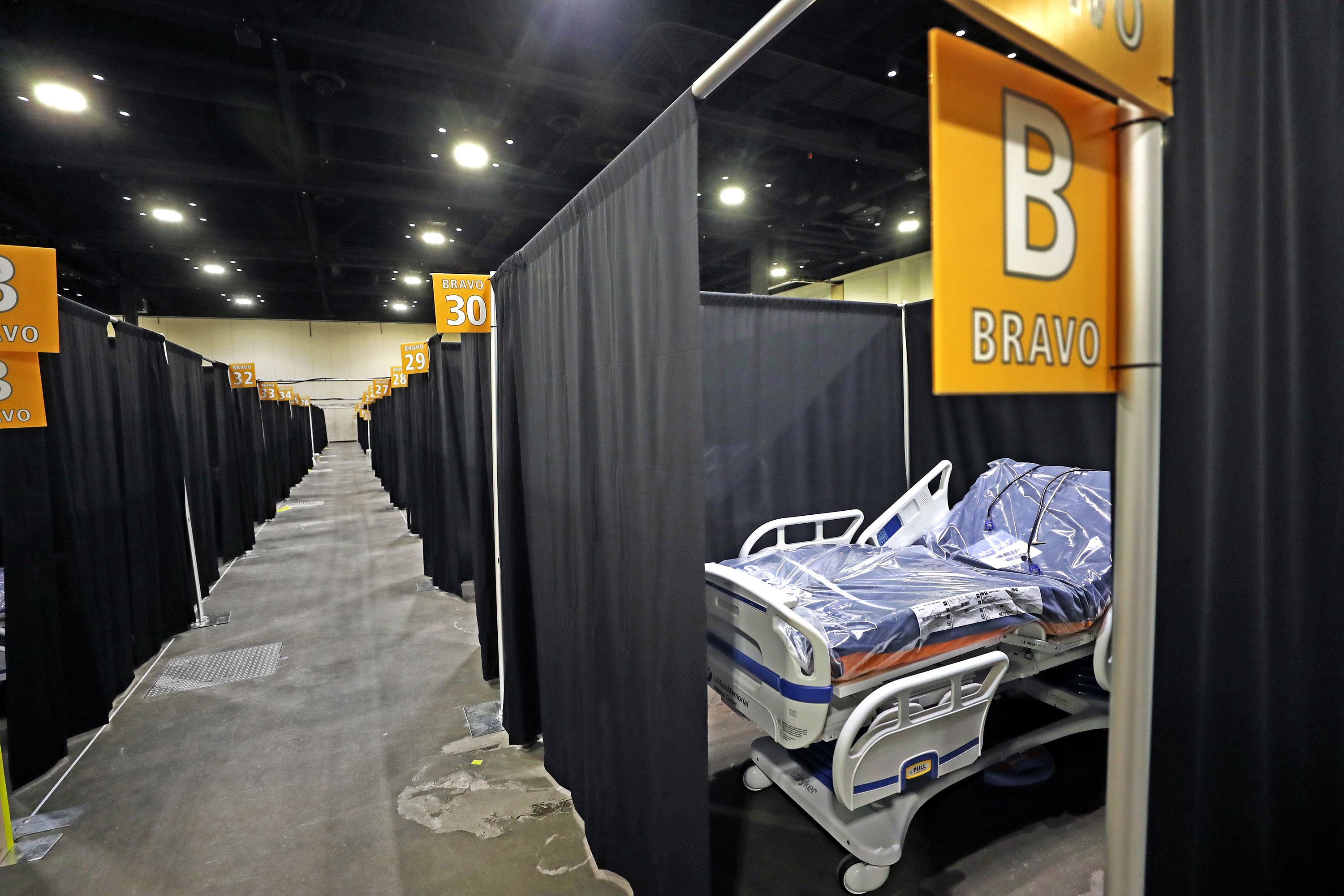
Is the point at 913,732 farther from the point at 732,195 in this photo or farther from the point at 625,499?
the point at 732,195

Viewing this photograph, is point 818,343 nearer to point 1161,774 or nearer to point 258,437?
point 1161,774

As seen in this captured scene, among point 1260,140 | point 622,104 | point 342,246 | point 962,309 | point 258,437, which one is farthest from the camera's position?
point 342,246

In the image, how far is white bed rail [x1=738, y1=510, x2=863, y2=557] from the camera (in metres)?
3.12

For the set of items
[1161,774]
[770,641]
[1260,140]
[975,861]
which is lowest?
[975,861]

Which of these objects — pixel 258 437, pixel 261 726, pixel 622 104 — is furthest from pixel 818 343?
pixel 258 437

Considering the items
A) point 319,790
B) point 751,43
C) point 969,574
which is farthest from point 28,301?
point 969,574

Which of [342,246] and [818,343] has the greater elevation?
[342,246]

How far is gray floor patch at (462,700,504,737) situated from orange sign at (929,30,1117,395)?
113 inches

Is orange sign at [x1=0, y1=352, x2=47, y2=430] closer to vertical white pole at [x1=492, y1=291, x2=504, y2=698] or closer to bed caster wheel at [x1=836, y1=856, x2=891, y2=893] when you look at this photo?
vertical white pole at [x1=492, y1=291, x2=504, y2=698]

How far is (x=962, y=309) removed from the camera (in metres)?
0.62

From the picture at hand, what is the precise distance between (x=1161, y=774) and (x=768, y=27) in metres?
1.24

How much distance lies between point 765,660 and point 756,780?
28.6 inches

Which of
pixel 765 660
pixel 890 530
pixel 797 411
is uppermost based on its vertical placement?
pixel 797 411

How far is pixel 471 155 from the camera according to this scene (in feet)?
19.1
